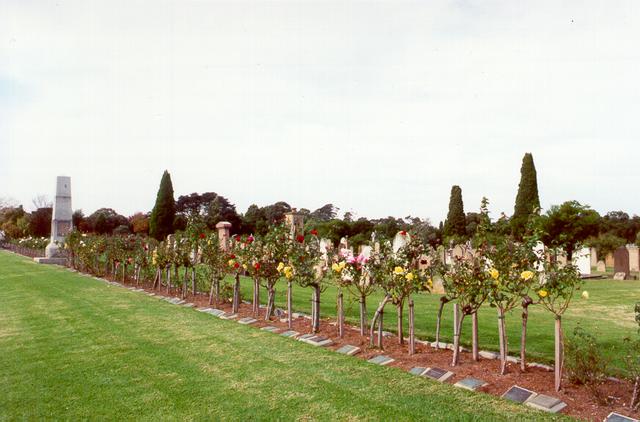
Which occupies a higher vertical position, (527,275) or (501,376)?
(527,275)

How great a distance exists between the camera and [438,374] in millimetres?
5328

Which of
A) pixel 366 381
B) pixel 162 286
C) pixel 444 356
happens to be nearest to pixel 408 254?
pixel 444 356

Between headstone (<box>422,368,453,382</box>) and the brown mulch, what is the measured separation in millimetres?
63

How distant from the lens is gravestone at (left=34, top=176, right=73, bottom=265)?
25.3 m

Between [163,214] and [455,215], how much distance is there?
27705 mm

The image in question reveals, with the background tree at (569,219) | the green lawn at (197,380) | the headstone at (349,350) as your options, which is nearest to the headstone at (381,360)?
the green lawn at (197,380)

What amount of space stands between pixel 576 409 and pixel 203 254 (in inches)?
360

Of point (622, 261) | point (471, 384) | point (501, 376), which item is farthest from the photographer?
point (622, 261)

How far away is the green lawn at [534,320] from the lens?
23.3 ft

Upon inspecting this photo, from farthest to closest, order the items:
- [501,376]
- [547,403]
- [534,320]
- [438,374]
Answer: [534,320] < [438,374] < [501,376] < [547,403]

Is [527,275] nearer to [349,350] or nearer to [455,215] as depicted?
[349,350]

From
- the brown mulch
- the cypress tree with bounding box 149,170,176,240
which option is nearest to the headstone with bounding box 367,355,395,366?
the brown mulch

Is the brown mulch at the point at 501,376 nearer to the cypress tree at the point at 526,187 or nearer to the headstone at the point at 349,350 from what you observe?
the headstone at the point at 349,350

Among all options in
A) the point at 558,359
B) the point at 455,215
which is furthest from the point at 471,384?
the point at 455,215
